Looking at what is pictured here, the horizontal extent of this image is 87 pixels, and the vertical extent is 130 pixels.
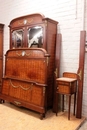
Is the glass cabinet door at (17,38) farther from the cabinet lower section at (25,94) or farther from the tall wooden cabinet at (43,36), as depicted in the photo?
the cabinet lower section at (25,94)

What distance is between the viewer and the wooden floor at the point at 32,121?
7.44 feet

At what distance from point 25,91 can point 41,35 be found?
1.19 metres

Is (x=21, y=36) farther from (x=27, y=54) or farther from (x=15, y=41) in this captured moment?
(x=27, y=54)

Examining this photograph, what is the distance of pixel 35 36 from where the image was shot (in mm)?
3014

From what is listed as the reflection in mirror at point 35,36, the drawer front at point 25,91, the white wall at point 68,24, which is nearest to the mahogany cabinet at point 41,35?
the reflection in mirror at point 35,36

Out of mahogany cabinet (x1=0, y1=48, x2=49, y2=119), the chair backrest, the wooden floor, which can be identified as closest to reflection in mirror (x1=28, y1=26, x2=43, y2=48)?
mahogany cabinet (x1=0, y1=48, x2=49, y2=119)

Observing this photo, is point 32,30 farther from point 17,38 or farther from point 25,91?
point 25,91

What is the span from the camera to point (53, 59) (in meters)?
2.96

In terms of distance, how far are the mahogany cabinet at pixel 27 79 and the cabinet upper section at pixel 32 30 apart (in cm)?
29

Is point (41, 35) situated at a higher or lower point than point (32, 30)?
lower

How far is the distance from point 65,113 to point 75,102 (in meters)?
0.32

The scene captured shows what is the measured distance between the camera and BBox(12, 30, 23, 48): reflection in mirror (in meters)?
3.31

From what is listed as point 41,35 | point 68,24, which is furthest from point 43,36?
point 68,24

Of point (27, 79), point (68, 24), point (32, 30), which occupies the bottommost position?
point (27, 79)
